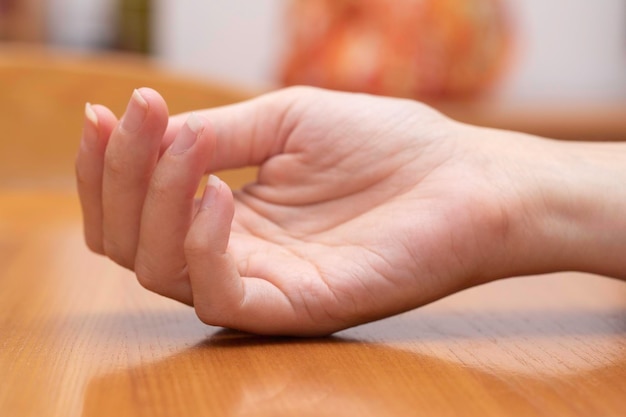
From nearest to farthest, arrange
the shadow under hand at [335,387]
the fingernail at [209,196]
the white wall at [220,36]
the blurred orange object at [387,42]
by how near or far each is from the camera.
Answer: the shadow under hand at [335,387], the fingernail at [209,196], the blurred orange object at [387,42], the white wall at [220,36]

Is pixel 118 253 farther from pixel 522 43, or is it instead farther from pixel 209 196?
pixel 522 43

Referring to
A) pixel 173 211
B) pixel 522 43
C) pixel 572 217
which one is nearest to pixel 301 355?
pixel 173 211

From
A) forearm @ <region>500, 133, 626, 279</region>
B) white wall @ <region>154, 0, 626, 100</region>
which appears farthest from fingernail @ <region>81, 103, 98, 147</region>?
white wall @ <region>154, 0, 626, 100</region>

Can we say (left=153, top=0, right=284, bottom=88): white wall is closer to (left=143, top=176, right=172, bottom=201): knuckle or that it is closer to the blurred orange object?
the blurred orange object

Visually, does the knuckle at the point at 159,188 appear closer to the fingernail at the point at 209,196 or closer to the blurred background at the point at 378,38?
the fingernail at the point at 209,196

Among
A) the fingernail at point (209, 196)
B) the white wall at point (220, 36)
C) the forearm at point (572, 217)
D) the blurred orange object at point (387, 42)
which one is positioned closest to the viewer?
the fingernail at point (209, 196)

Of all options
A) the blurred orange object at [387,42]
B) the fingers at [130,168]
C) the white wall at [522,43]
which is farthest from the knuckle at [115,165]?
the white wall at [522,43]

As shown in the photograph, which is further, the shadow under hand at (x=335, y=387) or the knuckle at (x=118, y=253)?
the knuckle at (x=118, y=253)

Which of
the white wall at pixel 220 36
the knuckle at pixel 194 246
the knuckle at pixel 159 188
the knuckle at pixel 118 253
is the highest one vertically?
the knuckle at pixel 159 188
